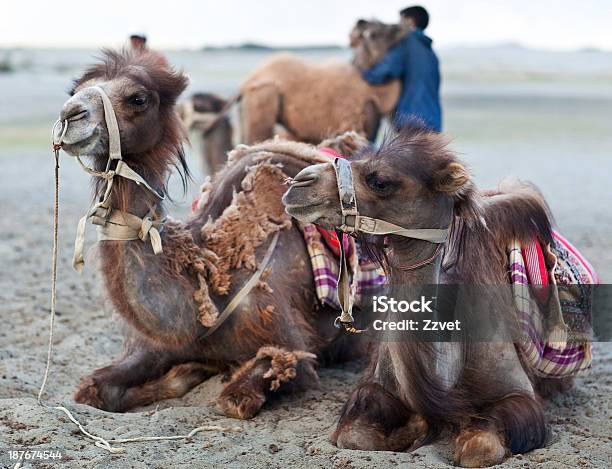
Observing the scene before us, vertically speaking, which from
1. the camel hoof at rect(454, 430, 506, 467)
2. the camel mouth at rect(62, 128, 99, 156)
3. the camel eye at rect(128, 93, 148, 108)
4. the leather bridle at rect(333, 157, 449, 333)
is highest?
the camel eye at rect(128, 93, 148, 108)

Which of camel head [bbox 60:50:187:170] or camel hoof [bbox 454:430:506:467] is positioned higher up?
camel head [bbox 60:50:187:170]

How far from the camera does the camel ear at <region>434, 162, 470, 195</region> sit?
3314 mm

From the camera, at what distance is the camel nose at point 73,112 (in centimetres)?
364

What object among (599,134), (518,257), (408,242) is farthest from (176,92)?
(599,134)

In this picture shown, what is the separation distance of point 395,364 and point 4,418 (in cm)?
158

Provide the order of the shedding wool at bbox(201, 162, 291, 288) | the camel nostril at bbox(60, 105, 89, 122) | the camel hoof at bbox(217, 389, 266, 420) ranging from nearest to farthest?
the camel nostril at bbox(60, 105, 89, 122) → the camel hoof at bbox(217, 389, 266, 420) → the shedding wool at bbox(201, 162, 291, 288)

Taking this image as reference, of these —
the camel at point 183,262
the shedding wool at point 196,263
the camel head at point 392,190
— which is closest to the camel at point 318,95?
the camel at point 183,262

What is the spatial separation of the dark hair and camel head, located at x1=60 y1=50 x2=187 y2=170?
445cm

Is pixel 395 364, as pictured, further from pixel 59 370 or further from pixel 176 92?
pixel 59 370

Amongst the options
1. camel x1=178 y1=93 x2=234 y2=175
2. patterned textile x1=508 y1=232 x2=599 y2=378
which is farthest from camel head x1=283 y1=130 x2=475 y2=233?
camel x1=178 y1=93 x2=234 y2=175

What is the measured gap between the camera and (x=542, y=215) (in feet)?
12.5

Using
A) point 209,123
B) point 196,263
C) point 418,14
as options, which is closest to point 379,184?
point 196,263

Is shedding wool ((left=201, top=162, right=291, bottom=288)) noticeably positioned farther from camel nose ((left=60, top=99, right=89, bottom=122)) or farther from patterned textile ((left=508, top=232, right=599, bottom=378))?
patterned textile ((left=508, top=232, right=599, bottom=378))

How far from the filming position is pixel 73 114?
3660 millimetres
